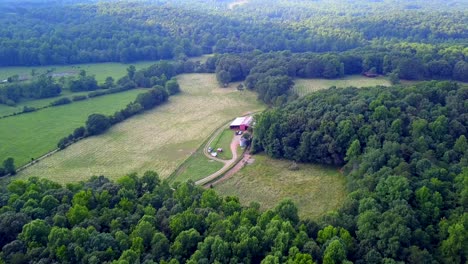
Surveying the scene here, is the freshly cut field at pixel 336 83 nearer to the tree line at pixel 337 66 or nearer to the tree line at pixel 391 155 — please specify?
the tree line at pixel 337 66

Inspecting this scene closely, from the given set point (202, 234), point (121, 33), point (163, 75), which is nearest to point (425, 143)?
point (202, 234)

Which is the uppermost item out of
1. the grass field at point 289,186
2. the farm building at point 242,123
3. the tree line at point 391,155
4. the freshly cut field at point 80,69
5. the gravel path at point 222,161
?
the freshly cut field at point 80,69

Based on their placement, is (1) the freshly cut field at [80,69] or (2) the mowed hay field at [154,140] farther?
(1) the freshly cut field at [80,69]

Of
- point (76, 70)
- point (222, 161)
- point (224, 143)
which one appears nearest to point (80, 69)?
point (76, 70)

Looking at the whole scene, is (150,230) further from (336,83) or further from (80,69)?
(80,69)

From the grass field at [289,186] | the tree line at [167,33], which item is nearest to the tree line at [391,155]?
the grass field at [289,186]

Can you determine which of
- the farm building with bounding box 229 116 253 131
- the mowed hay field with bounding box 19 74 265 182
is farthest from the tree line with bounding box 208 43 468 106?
the farm building with bounding box 229 116 253 131
